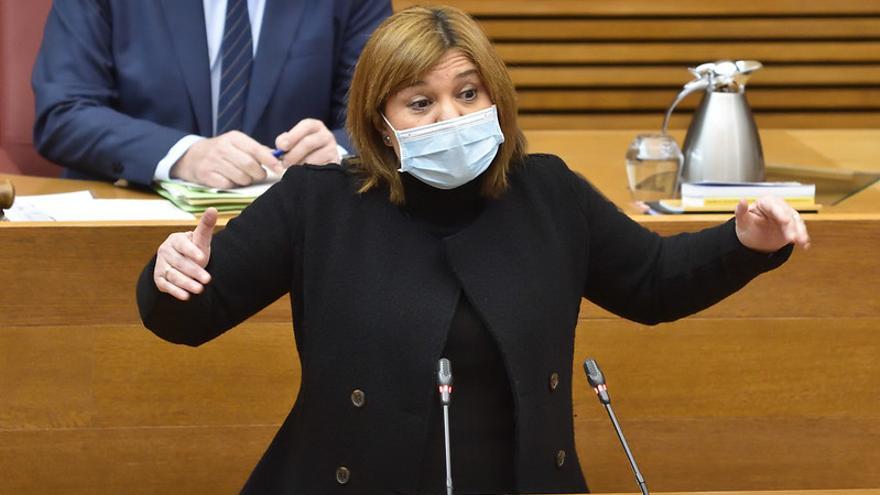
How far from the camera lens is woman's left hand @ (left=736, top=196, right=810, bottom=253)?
1.52m

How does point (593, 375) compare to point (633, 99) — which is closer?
point (593, 375)

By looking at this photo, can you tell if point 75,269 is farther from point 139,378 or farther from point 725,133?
point 725,133

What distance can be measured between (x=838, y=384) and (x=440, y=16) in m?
0.98

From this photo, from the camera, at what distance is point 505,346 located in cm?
156

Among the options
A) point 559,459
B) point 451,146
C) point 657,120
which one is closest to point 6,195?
point 451,146

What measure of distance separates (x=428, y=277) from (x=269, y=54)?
40.1 inches

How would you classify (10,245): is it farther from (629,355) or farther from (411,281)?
(629,355)

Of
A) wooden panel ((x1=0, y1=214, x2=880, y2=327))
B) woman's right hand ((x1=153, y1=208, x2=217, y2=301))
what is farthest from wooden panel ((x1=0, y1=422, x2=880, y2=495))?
woman's right hand ((x1=153, y1=208, x2=217, y2=301))

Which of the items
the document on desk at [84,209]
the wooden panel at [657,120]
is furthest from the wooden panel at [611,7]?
the document on desk at [84,209]

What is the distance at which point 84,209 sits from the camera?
2.20 metres

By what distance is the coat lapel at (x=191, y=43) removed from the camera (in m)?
2.46

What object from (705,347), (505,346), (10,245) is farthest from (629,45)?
(505,346)

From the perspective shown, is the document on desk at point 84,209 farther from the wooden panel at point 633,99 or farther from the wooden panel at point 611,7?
the wooden panel at point 633,99

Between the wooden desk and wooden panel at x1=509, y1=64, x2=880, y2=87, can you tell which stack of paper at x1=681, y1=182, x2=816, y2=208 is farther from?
wooden panel at x1=509, y1=64, x2=880, y2=87
